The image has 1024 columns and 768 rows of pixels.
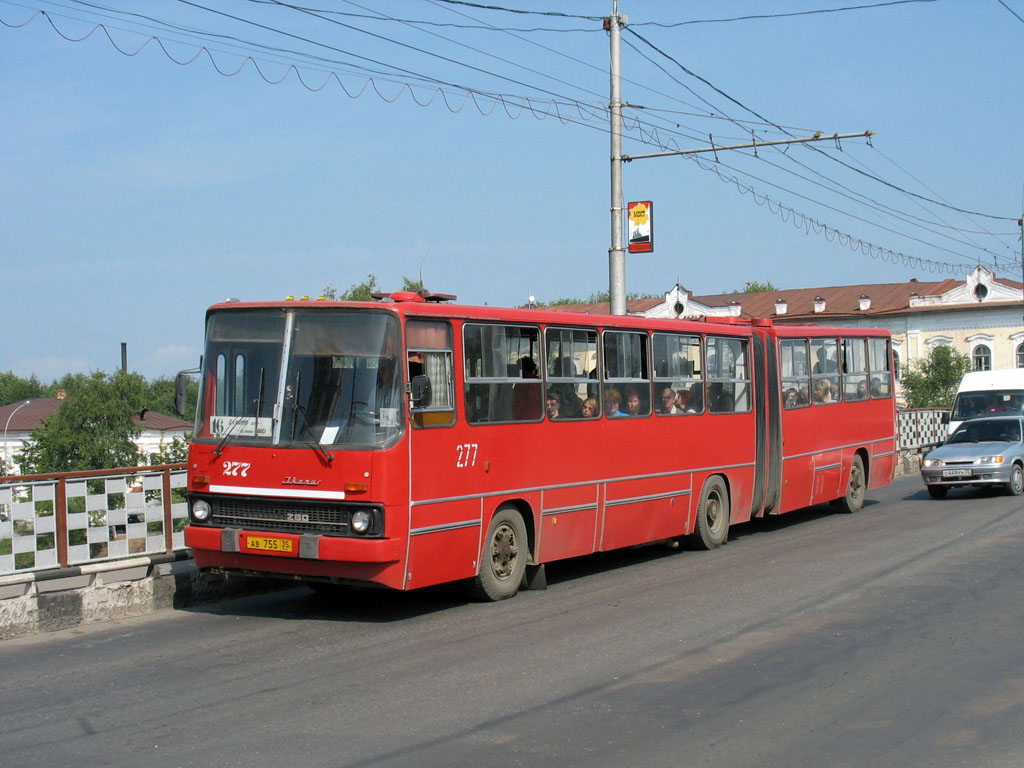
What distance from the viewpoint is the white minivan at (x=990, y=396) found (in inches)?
1155

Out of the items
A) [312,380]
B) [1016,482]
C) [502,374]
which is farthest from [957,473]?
[312,380]

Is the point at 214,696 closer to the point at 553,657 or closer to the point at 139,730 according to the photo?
the point at 139,730

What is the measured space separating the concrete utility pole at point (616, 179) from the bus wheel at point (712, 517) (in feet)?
15.9

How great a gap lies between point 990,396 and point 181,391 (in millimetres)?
24155

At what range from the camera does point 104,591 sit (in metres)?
10.9

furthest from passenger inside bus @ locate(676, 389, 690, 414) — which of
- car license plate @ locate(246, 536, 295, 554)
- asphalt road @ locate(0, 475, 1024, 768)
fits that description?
car license plate @ locate(246, 536, 295, 554)

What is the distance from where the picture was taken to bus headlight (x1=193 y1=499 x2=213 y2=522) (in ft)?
35.4

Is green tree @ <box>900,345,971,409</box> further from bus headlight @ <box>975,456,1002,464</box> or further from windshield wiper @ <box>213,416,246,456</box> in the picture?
windshield wiper @ <box>213,416,246,456</box>

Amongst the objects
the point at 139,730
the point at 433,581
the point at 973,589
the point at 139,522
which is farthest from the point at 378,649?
the point at 973,589

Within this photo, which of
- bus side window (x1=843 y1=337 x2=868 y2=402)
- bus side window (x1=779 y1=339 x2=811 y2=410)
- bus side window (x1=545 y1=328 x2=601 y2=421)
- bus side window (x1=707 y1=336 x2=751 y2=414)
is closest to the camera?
bus side window (x1=545 y1=328 x2=601 y2=421)

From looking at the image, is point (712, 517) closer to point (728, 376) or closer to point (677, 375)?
point (728, 376)

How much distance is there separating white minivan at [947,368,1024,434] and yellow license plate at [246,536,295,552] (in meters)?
23.3

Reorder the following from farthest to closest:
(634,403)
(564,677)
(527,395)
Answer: (634,403) < (527,395) < (564,677)

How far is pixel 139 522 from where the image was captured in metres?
11.5
